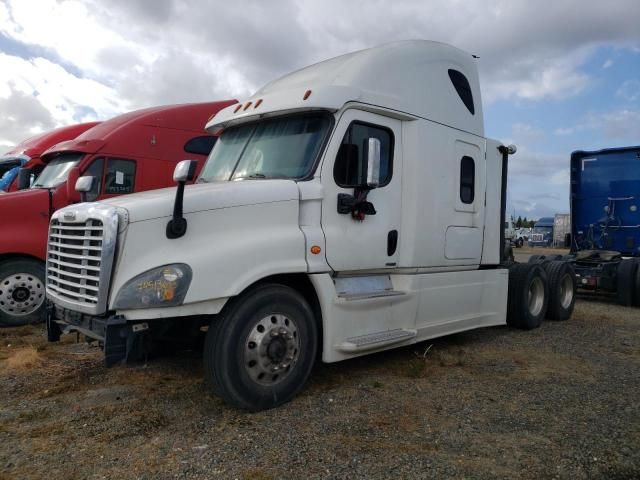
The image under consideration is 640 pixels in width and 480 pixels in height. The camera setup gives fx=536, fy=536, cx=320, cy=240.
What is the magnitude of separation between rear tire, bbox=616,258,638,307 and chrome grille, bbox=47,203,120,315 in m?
10.3

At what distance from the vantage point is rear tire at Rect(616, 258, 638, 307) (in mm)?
10742

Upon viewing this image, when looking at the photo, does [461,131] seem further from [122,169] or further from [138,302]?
[122,169]

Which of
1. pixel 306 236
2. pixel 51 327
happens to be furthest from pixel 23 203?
pixel 306 236

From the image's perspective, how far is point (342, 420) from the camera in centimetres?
422

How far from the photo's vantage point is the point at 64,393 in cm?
480

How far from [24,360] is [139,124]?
14.8 ft

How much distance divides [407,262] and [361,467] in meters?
2.65

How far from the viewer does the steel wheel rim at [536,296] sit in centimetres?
843

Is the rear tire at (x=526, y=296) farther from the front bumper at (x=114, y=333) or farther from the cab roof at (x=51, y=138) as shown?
the cab roof at (x=51, y=138)

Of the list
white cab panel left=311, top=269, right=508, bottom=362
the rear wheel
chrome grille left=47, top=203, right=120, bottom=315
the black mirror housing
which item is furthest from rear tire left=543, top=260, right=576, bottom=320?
the black mirror housing

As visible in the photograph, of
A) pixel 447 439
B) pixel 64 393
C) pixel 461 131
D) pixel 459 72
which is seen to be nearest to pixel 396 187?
pixel 461 131

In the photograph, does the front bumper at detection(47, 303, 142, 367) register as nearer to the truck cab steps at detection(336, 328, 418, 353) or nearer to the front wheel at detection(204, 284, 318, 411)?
the front wheel at detection(204, 284, 318, 411)

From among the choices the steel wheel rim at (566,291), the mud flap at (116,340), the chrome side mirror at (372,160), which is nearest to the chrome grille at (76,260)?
the mud flap at (116,340)

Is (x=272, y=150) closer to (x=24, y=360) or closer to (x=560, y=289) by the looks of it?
(x=24, y=360)
